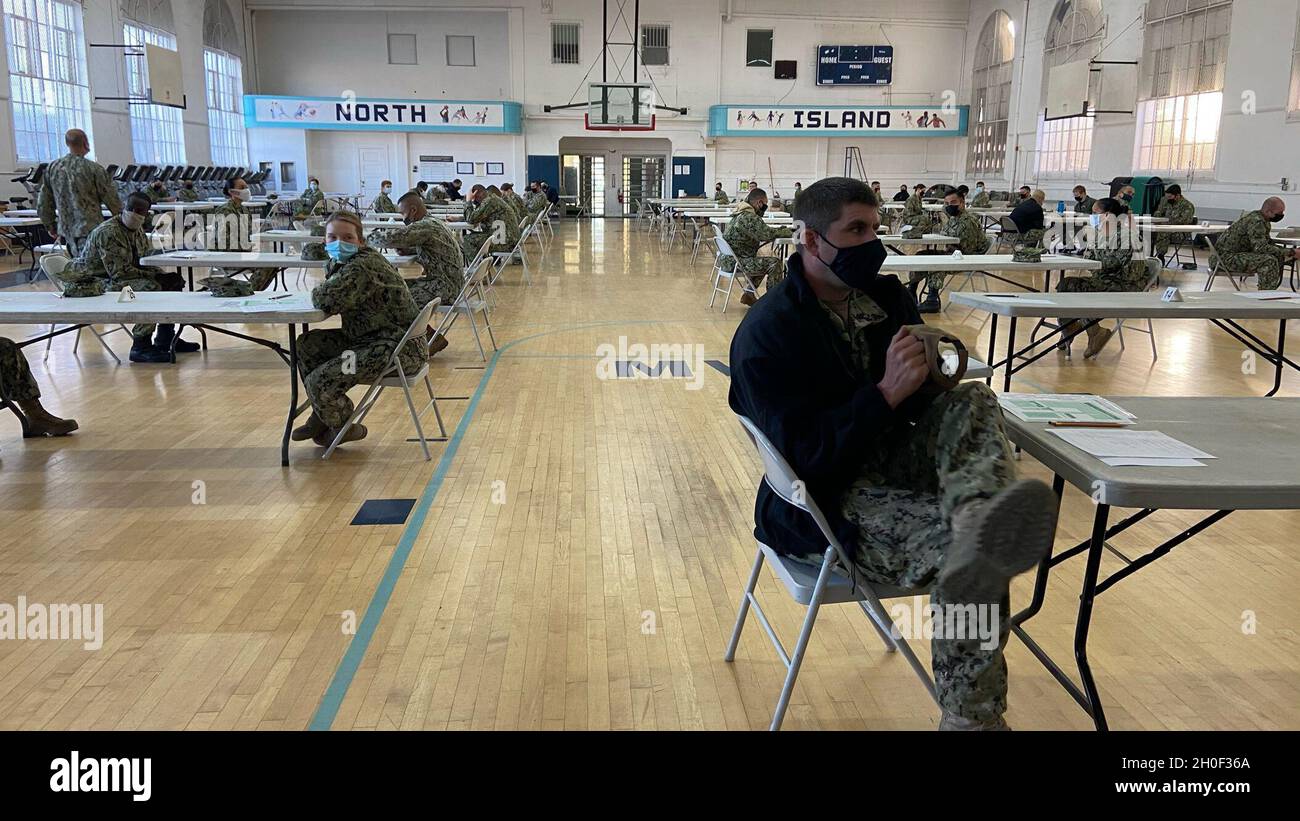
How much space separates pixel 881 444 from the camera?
7.61 ft

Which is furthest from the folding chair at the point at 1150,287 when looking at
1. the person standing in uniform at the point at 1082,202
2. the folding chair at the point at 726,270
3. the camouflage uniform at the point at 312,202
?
the camouflage uniform at the point at 312,202

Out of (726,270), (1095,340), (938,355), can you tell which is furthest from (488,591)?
(726,270)

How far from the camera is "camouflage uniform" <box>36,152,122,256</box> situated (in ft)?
30.2

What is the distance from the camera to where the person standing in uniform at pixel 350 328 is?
4.57m

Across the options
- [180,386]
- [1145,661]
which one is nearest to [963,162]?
[180,386]

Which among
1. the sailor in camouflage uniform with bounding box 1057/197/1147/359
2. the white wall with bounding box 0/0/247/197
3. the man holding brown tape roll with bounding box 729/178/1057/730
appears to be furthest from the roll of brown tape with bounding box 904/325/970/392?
the white wall with bounding box 0/0/247/197

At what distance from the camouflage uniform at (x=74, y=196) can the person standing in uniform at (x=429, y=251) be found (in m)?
3.91

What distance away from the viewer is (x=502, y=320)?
30.9 ft

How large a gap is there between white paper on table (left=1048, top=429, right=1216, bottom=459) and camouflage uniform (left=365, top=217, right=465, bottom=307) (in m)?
5.22

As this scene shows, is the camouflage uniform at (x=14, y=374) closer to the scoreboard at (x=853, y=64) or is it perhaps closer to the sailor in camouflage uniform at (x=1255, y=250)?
the sailor in camouflage uniform at (x=1255, y=250)

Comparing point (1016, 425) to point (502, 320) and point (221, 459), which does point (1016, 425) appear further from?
point (502, 320)

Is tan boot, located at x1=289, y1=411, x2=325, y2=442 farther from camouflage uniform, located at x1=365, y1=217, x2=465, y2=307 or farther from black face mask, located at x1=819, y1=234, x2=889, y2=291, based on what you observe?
black face mask, located at x1=819, y1=234, x2=889, y2=291

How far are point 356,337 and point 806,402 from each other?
3.22m

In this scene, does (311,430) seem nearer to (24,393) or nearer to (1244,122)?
(24,393)
